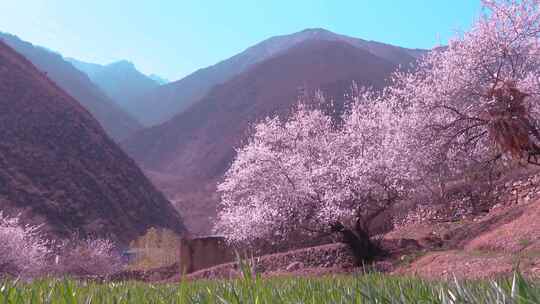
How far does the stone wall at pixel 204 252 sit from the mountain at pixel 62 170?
1490 centimetres

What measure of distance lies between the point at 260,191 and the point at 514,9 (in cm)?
1011

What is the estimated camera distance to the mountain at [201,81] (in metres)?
164

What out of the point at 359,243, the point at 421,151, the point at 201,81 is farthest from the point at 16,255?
the point at 201,81

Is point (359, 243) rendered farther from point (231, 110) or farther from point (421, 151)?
point (231, 110)

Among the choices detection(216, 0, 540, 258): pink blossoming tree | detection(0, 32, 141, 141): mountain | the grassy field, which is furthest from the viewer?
detection(0, 32, 141, 141): mountain

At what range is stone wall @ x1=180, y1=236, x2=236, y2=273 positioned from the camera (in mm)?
23125

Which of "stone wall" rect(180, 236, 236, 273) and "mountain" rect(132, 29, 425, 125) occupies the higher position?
"mountain" rect(132, 29, 425, 125)

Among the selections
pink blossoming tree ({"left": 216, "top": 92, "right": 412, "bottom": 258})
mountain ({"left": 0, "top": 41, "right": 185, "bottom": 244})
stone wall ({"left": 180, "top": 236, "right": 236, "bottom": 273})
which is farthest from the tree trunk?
mountain ({"left": 0, "top": 41, "right": 185, "bottom": 244})

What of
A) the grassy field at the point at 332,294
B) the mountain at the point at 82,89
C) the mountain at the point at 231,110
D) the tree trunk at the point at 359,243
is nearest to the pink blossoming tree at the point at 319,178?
the tree trunk at the point at 359,243

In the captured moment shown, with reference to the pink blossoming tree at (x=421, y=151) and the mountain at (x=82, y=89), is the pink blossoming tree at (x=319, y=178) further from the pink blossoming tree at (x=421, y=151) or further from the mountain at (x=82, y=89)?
the mountain at (x=82, y=89)

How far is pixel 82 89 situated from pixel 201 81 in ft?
150

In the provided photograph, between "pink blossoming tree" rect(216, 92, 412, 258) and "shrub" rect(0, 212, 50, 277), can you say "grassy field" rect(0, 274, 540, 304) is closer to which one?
"pink blossoming tree" rect(216, 92, 412, 258)

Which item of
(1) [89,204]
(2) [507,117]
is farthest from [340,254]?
(1) [89,204]

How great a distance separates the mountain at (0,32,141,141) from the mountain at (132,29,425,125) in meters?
14.8
